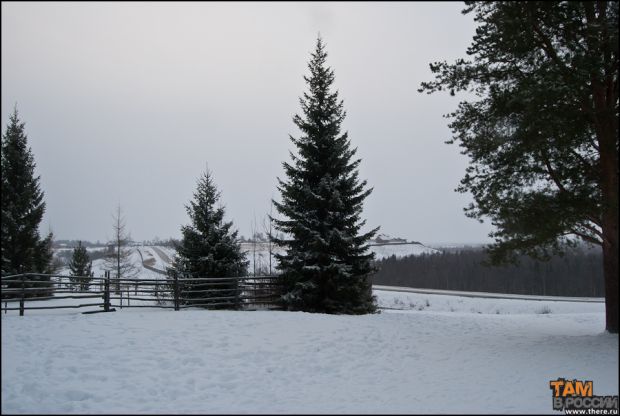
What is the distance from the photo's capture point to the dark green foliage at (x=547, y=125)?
10.4 meters

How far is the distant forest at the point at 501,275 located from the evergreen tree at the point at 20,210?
1685 inches

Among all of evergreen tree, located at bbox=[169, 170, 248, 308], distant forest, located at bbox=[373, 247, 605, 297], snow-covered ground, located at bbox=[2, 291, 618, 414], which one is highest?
evergreen tree, located at bbox=[169, 170, 248, 308]

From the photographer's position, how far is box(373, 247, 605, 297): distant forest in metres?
66.8

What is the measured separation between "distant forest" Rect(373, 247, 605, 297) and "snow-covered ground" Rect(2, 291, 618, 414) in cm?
4566

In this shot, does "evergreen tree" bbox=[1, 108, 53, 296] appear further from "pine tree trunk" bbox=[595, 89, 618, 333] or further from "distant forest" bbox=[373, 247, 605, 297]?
"distant forest" bbox=[373, 247, 605, 297]

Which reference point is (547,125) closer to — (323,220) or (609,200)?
(609,200)

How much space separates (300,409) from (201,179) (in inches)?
613

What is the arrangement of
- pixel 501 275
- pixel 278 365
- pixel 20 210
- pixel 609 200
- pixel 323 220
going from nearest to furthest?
pixel 278 365 → pixel 609 200 → pixel 323 220 → pixel 20 210 → pixel 501 275

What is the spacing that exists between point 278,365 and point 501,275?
77.5 metres

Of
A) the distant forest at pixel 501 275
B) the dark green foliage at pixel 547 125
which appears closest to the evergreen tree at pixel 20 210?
the dark green foliage at pixel 547 125

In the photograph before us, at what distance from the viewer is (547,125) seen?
10.1 m

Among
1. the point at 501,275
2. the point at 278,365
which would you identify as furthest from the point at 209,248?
the point at 501,275

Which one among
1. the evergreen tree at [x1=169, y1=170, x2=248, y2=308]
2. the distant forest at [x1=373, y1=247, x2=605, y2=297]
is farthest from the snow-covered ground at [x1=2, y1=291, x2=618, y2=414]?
the distant forest at [x1=373, y1=247, x2=605, y2=297]

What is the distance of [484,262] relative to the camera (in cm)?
1235
